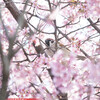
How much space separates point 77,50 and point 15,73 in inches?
50.6

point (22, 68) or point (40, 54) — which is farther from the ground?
point (40, 54)

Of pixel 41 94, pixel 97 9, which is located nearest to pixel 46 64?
pixel 41 94

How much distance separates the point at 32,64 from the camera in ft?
12.6

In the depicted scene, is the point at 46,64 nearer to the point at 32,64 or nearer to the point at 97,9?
the point at 32,64

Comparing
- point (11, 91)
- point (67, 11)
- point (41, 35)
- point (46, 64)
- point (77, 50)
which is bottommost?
point (11, 91)

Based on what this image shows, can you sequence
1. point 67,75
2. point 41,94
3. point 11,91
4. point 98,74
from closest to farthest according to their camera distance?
point 67,75 < point 98,74 < point 41,94 < point 11,91

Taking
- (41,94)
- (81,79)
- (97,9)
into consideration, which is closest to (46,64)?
(41,94)

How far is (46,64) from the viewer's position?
3.64 meters

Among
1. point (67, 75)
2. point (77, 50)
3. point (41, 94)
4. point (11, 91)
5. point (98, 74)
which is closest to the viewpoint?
point (67, 75)

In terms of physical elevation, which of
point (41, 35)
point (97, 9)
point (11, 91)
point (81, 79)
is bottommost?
point (11, 91)

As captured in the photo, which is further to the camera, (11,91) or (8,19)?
(8,19)

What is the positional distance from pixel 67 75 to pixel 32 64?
5.64 ft

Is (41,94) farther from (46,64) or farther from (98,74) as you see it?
(98,74)

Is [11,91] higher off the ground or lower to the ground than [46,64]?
lower
